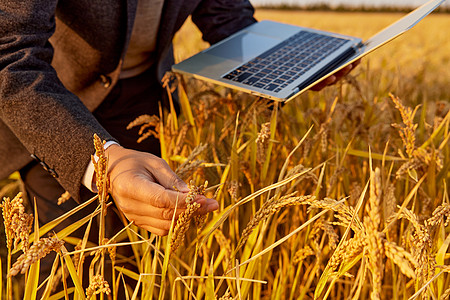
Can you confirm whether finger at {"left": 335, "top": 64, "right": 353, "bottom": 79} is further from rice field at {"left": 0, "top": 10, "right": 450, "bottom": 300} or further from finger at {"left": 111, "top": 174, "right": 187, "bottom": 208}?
finger at {"left": 111, "top": 174, "right": 187, "bottom": 208}

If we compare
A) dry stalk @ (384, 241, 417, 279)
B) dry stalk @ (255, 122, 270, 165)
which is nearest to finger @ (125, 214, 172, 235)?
dry stalk @ (255, 122, 270, 165)

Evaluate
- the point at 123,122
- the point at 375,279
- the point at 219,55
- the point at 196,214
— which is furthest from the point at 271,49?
the point at 375,279

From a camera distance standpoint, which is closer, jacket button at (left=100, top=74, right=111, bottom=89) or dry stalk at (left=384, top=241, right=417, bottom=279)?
dry stalk at (left=384, top=241, right=417, bottom=279)

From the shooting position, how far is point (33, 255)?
535 millimetres

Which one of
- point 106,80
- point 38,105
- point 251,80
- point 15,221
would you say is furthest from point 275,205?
point 106,80

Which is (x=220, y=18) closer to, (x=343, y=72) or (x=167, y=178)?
(x=343, y=72)

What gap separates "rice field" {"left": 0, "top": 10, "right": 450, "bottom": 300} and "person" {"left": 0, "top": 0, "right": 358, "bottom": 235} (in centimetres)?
7

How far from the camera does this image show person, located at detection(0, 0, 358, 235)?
75 cm

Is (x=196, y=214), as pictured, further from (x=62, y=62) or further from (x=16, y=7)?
(x=62, y=62)

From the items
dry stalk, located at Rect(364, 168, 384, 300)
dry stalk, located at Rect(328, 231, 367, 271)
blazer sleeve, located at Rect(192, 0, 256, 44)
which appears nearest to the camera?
dry stalk, located at Rect(364, 168, 384, 300)

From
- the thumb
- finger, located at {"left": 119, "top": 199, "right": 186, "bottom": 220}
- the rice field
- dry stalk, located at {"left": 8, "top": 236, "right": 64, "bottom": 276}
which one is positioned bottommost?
the rice field

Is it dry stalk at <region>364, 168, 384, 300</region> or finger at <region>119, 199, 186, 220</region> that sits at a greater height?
dry stalk at <region>364, 168, 384, 300</region>

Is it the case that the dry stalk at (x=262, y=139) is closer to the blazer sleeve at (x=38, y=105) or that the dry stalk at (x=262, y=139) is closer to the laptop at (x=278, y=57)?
the laptop at (x=278, y=57)

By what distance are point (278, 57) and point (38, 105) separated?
80cm
